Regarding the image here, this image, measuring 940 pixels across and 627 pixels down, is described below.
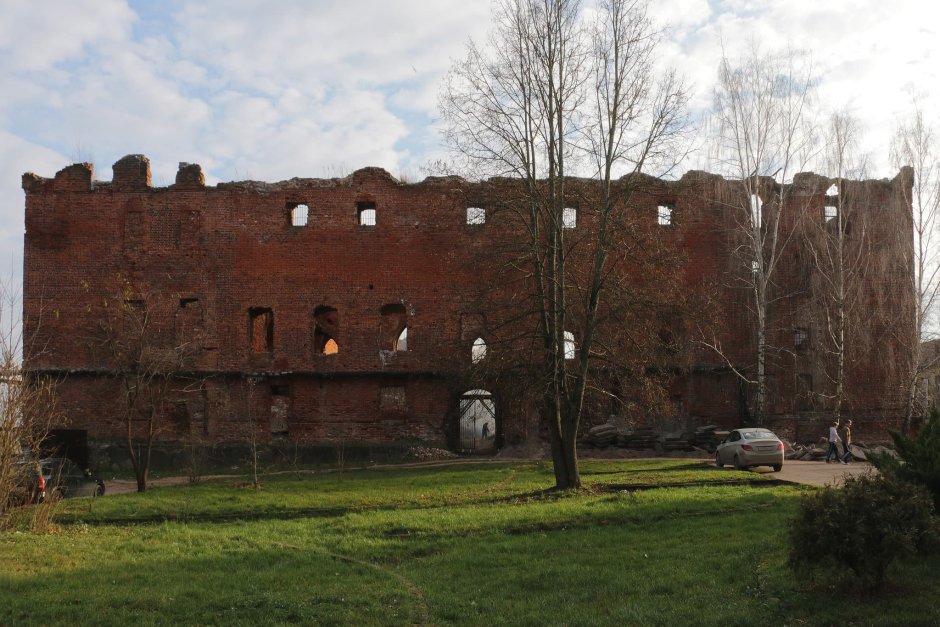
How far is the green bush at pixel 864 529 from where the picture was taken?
7.06 metres

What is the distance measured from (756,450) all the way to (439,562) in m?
13.1

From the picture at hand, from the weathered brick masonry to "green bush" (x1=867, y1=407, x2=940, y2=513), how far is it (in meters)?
18.5

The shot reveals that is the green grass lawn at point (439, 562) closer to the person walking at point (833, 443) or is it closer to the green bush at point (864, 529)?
the green bush at point (864, 529)

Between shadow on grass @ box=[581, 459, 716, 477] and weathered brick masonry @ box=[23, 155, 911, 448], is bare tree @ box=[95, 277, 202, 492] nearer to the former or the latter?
weathered brick masonry @ box=[23, 155, 911, 448]

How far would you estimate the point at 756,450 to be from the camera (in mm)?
21141

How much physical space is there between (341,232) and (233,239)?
12.8 ft

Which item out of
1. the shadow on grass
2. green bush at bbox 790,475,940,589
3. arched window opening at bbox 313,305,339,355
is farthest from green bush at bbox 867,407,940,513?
arched window opening at bbox 313,305,339,355

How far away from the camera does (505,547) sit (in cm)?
1127

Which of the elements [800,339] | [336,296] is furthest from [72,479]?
[800,339]

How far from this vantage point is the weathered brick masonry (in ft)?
93.6

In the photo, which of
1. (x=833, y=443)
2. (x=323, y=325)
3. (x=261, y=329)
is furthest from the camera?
(x=261, y=329)

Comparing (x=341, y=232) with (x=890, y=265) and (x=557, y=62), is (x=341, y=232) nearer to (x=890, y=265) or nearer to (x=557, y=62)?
(x=557, y=62)

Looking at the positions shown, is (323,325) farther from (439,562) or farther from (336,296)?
(439,562)

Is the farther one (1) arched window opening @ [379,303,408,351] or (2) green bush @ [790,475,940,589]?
(1) arched window opening @ [379,303,408,351]
